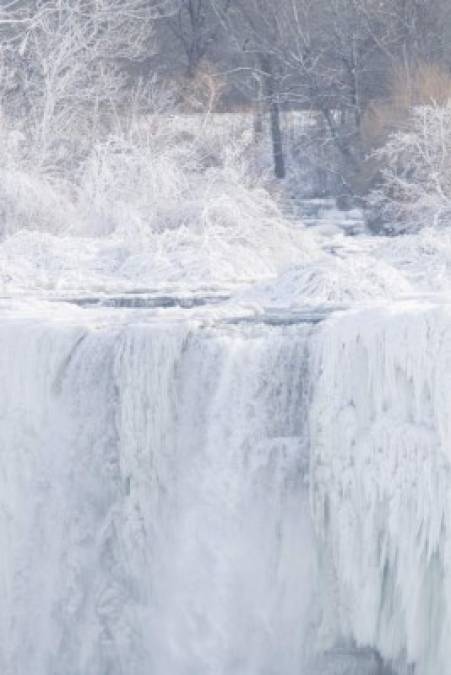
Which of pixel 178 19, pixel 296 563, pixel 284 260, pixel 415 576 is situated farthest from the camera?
pixel 178 19

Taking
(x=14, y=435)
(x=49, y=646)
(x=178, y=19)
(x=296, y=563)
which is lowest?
(x=49, y=646)

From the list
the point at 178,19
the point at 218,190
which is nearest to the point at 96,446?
the point at 218,190

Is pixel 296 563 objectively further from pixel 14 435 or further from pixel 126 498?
pixel 14 435

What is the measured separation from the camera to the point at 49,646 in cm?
1013

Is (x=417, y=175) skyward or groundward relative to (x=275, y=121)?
groundward

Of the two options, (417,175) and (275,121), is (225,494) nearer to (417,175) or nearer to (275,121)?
(417,175)

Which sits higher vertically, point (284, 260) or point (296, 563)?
point (284, 260)

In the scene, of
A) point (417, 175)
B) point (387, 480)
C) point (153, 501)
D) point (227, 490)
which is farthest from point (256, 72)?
point (387, 480)

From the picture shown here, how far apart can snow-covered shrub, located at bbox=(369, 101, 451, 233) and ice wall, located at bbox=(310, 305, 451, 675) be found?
807 cm

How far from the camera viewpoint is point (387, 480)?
8492 millimetres

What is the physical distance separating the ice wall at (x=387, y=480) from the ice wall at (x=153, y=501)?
38cm

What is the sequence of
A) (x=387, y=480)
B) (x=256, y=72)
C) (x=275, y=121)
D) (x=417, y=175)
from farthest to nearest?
(x=256, y=72)
(x=275, y=121)
(x=417, y=175)
(x=387, y=480)

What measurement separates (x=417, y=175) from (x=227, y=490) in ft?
29.6

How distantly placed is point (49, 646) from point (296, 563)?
1.88 meters
